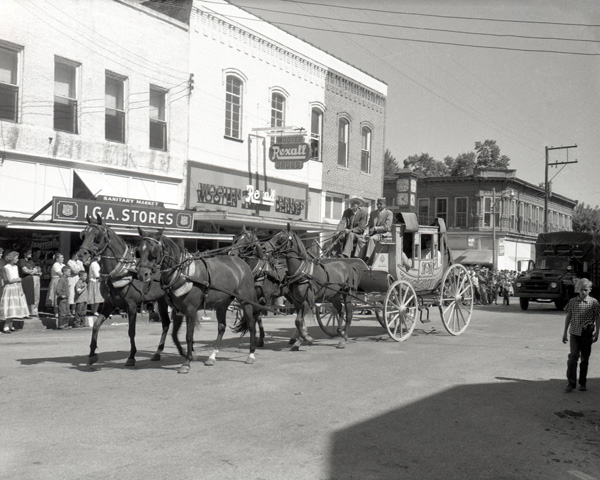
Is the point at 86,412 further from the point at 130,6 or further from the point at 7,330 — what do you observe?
the point at 130,6

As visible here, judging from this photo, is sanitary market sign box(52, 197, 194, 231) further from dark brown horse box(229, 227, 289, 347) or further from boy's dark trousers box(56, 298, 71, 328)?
dark brown horse box(229, 227, 289, 347)

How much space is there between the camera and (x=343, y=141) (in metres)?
30.2

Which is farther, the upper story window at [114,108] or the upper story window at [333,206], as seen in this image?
the upper story window at [333,206]

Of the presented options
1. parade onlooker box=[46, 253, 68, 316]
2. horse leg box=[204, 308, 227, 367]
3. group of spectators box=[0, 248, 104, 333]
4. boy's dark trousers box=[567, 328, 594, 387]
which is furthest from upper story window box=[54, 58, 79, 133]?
boy's dark trousers box=[567, 328, 594, 387]

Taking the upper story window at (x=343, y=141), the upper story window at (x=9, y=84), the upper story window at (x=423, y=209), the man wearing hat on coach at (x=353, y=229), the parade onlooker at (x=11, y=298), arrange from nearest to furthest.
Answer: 1. the man wearing hat on coach at (x=353, y=229)
2. the parade onlooker at (x=11, y=298)
3. the upper story window at (x=9, y=84)
4. the upper story window at (x=343, y=141)
5. the upper story window at (x=423, y=209)

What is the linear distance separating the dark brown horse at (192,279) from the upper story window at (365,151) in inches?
855

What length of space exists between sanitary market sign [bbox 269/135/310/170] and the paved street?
13059mm

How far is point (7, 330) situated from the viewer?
14688mm

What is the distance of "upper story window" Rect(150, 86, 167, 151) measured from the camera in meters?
21.0

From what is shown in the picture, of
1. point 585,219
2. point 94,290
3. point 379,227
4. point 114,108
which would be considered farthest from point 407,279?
point 585,219

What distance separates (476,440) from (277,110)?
21404 millimetres

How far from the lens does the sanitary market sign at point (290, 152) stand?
24156 millimetres

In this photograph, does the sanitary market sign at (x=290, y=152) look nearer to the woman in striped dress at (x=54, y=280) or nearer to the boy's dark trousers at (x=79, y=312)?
the woman in striped dress at (x=54, y=280)

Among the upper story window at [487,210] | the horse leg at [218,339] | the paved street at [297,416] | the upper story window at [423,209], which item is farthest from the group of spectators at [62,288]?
the upper story window at [487,210]
